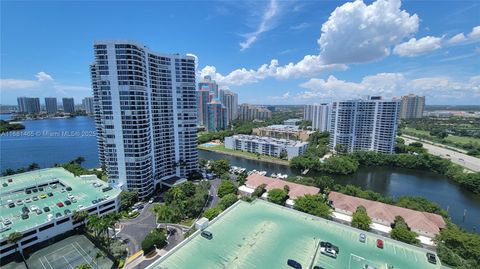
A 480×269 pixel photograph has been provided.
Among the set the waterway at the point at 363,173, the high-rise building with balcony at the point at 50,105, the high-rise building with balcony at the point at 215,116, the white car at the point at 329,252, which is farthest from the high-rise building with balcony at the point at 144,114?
the high-rise building with balcony at the point at 50,105

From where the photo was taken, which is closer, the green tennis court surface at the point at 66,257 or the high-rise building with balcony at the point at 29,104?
the green tennis court surface at the point at 66,257

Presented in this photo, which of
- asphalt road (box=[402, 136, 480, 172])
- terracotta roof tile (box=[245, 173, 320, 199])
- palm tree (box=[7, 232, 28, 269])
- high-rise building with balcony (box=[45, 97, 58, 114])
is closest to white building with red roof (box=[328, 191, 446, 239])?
terracotta roof tile (box=[245, 173, 320, 199])

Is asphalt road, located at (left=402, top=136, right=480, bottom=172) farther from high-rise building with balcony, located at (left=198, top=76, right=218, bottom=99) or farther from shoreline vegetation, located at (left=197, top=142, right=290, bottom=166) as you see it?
high-rise building with balcony, located at (left=198, top=76, right=218, bottom=99)

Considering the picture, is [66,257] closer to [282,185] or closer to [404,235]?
[282,185]

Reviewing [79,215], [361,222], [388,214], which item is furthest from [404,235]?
[79,215]

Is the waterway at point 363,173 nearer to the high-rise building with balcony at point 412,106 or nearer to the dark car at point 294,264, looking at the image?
the dark car at point 294,264

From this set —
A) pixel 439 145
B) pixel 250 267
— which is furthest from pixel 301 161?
pixel 439 145
